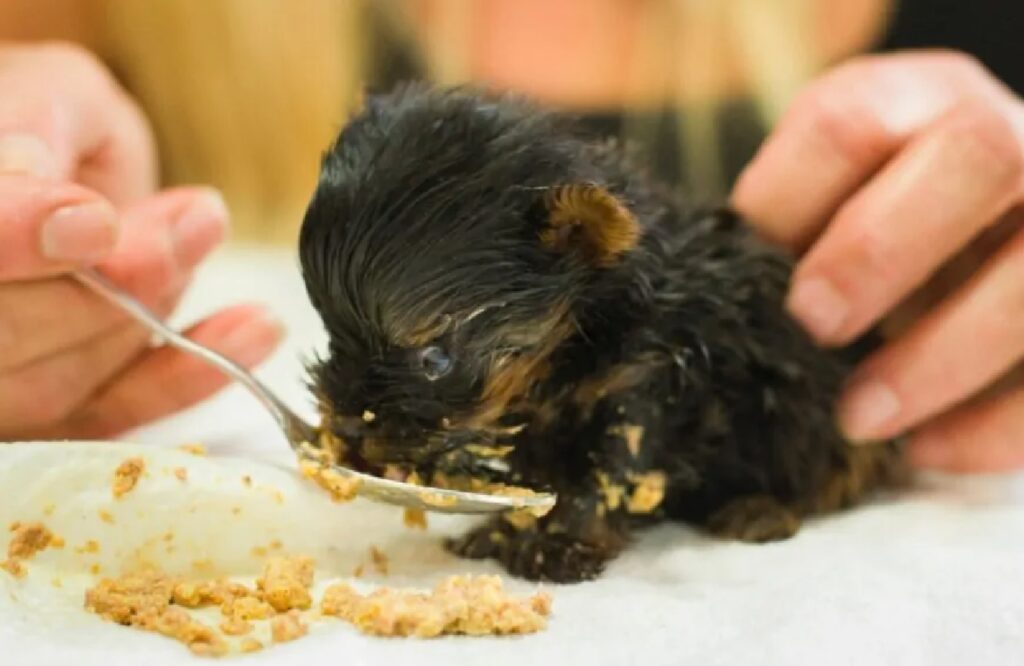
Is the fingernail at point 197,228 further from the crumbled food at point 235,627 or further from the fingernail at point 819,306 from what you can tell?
the fingernail at point 819,306

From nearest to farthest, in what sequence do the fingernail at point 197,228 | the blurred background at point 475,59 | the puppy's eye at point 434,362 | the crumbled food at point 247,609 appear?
the crumbled food at point 247,609, the puppy's eye at point 434,362, the fingernail at point 197,228, the blurred background at point 475,59

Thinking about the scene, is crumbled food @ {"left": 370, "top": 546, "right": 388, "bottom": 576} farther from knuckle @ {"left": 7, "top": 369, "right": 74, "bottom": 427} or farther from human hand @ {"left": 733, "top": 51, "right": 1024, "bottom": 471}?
human hand @ {"left": 733, "top": 51, "right": 1024, "bottom": 471}

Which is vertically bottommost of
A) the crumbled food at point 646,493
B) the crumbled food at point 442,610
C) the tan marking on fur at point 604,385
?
the crumbled food at point 646,493

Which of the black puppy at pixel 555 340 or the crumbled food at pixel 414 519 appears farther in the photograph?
the crumbled food at pixel 414 519

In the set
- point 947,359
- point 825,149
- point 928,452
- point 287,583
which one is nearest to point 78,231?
point 287,583

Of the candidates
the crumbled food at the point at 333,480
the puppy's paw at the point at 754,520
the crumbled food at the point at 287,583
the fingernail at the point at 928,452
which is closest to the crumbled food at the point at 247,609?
the crumbled food at the point at 287,583

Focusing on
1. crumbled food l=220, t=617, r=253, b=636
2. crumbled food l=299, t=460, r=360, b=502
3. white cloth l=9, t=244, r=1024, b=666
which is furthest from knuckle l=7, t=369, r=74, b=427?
crumbled food l=220, t=617, r=253, b=636

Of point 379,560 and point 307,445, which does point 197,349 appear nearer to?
point 307,445
